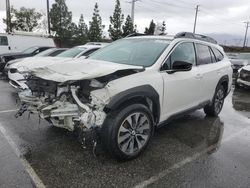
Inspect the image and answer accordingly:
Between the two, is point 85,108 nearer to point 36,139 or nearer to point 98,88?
point 98,88

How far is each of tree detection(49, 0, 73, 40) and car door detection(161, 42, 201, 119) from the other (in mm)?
33268

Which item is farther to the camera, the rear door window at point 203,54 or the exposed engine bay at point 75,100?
the rear door window at point 203,54

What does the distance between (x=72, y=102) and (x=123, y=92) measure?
2.28 ft

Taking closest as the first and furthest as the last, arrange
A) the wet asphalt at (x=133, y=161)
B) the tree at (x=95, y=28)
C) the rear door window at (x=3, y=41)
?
1. the wet asphalt at (x=133, y=161)
2. the rear door window at (x=3, y=41)
3. the tree at (x=95, y=28)

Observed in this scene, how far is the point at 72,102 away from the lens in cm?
327

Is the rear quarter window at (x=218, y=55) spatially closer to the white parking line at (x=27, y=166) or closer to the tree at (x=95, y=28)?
the white parking line at (x=27, y=166)

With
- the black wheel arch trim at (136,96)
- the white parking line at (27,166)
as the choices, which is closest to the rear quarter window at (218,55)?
the black wheel arch trim at (136,96)

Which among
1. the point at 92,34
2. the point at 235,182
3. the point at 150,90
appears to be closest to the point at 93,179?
the point at 150,90

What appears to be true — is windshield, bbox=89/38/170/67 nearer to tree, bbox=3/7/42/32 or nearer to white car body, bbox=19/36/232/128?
white car body, bbox=19/36/232/128

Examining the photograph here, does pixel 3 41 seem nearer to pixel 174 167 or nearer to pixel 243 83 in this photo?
pixel 243 83

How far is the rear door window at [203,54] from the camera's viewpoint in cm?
482

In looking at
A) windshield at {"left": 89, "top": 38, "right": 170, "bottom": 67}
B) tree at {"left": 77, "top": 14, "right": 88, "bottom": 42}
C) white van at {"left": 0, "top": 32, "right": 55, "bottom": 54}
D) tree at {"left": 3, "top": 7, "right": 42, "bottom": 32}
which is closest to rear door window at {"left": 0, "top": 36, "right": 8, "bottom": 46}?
white van at {"left": 0, "top": 32, "right": 55, "bottom": 54}

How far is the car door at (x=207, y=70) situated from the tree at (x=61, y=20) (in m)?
32.7

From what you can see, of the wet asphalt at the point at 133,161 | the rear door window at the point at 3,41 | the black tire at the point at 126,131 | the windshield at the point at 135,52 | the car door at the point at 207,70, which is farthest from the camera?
the rear door window at the point at 3,41
